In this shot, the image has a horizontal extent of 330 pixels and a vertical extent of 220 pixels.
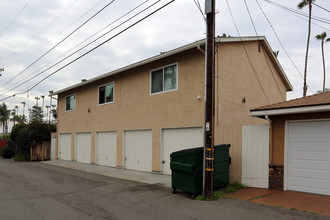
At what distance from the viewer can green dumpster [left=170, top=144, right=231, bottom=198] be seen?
25.1 ft

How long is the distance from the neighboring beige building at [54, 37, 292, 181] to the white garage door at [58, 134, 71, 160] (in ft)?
8.14

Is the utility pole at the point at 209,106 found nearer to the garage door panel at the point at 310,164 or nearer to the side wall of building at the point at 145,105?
the garage door panel at the point at 310,164

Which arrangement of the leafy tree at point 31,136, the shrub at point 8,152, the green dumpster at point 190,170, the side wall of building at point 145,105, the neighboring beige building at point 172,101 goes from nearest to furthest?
1. the green dumpster at point 190,170
2. the neighboring beige building at point 172,101
3. the side wall of building at point 145,105
4. the leafy tree at point 31,136
5. the shrub at point 8,152

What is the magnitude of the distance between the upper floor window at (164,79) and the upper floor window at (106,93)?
3.85 meters

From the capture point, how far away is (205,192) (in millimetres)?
7516

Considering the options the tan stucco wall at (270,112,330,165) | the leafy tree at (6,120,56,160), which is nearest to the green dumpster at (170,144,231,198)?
the tan stucco wall at (270,112,330,165)

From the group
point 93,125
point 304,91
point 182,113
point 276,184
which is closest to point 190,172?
point 276,184

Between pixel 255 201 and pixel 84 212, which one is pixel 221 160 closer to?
pixel 255 201

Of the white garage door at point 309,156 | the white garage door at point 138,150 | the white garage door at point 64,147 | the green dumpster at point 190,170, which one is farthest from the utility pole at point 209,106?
the white garage door at point 64,147

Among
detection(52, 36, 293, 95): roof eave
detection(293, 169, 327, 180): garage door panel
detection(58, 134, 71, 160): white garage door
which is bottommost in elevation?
detection(58, 134, 71, 160): white garage door

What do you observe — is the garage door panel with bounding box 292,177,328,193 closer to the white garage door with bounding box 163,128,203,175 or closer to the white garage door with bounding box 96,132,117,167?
the white garage door with bounding box 163,128,203,175

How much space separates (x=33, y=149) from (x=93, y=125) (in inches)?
275

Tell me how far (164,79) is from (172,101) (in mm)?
1244

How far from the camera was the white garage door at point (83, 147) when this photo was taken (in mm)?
17450
